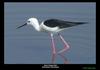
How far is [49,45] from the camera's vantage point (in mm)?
39469

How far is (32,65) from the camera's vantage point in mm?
39469

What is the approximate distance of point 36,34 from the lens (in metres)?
39.5

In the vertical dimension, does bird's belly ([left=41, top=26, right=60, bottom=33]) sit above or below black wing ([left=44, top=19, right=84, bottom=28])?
below

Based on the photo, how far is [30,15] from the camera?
39469 mm

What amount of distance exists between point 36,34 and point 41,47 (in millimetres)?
124

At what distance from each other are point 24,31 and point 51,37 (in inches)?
9.7

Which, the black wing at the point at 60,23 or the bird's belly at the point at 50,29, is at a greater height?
the black wing at the point at 60,23

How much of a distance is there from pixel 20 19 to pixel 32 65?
42 cm

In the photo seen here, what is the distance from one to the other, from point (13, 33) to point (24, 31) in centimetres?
10

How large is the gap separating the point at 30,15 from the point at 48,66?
0.48 m

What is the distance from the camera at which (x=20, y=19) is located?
1555 inches

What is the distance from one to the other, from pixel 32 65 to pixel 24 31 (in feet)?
1.02
